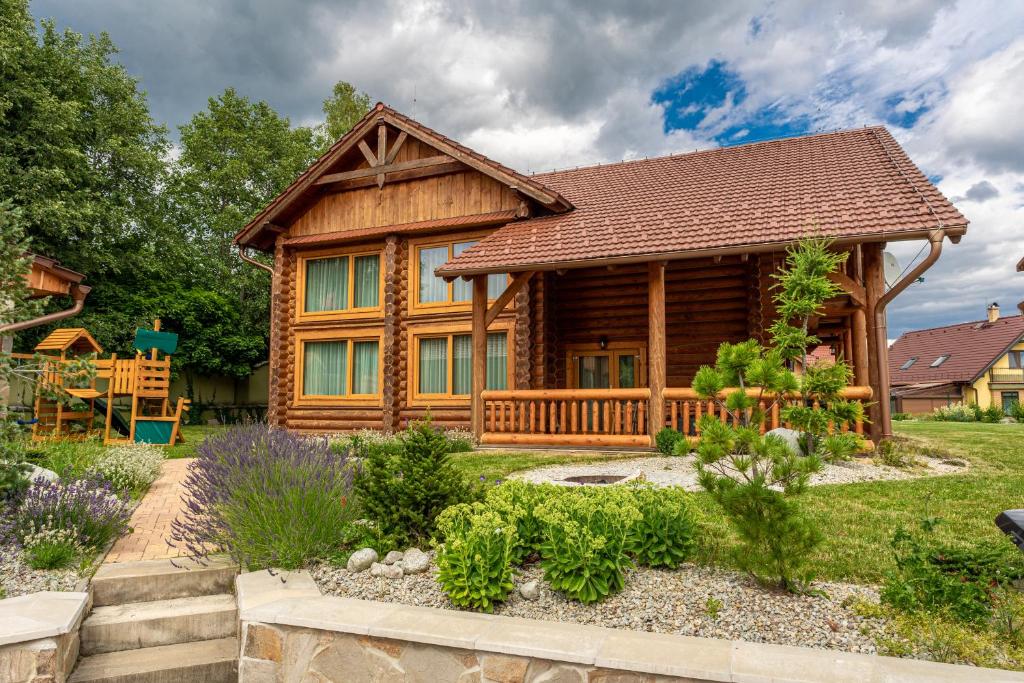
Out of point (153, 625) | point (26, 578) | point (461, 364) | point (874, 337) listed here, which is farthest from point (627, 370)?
point (26, 578)

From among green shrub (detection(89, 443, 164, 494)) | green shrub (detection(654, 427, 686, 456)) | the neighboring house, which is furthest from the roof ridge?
the neighboring house

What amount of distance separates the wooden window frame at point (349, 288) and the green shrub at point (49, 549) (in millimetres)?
9678

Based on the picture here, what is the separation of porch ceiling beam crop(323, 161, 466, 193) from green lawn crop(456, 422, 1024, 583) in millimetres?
6931

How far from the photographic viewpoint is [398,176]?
14203 millimetres

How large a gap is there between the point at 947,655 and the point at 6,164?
23.5m

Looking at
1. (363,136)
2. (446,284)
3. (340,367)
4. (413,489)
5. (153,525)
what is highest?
(363,136)

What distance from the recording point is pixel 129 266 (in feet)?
76.3

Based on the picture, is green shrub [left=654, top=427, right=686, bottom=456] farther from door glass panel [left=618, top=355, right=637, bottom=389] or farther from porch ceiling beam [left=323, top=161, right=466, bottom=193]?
porch ceiling beam [left=323, top=161, right=466, bottom=193]

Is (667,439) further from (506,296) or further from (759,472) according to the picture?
(759,472)

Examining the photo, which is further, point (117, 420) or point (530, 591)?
point (117, 420)

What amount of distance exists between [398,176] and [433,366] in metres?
4.17

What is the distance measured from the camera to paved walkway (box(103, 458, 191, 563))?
17.1 feet

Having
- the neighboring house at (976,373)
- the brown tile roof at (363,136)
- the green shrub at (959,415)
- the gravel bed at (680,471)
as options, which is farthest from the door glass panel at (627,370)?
the neighboring house at (976,373)

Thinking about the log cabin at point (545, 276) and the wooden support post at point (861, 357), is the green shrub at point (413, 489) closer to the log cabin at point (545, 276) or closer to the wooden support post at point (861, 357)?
the log cabin at point (545, 276)
